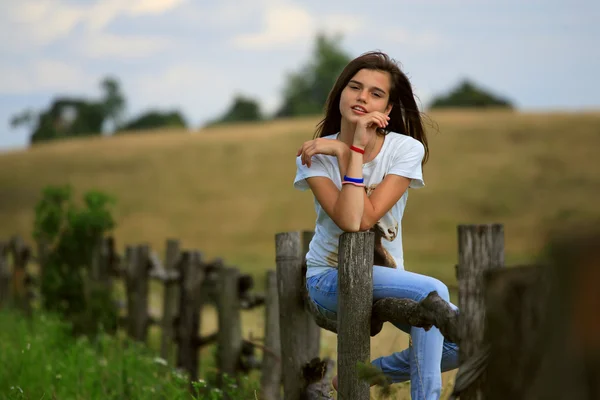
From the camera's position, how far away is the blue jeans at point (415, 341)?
3.21m

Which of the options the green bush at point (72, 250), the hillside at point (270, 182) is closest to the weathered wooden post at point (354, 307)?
the green bush at point (72, 250)

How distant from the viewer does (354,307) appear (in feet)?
11.1

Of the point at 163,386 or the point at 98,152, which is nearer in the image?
the point at 163,386

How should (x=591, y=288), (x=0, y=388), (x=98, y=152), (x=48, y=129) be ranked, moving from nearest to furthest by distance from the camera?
(x=591, y=288), (x=0, y=388), (x=98, y=152), (x=48, y=129)

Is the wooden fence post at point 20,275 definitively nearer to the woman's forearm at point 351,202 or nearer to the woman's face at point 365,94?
the woman's face at point 365,94

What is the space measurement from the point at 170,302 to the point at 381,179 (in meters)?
5.69

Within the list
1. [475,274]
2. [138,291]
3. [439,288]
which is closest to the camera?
[475,274]

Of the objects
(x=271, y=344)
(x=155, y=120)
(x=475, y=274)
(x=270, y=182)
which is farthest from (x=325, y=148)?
(x=155, y=120)

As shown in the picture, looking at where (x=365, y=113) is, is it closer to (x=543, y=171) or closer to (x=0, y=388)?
(x=0, y=388)

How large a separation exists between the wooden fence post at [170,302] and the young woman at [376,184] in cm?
506

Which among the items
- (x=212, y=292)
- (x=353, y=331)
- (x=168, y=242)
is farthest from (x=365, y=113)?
(x=168, y=242)

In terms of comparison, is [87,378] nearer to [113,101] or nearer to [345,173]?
[345,173]

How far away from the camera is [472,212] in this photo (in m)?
29.4

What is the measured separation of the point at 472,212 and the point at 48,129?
39336mm
